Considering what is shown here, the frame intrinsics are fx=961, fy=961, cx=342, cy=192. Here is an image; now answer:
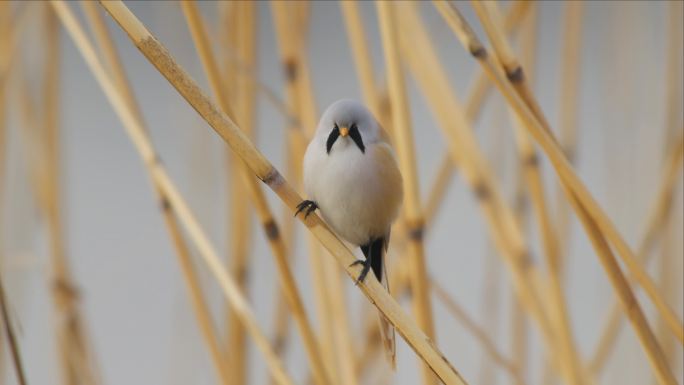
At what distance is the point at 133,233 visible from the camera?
3.12 m

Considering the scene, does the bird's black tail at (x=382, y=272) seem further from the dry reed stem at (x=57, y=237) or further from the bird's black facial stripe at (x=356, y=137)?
the dry reed stem at (x=57, y=237)

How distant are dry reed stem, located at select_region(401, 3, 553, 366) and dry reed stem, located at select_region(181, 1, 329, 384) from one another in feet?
1.00

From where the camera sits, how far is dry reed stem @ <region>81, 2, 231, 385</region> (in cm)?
119

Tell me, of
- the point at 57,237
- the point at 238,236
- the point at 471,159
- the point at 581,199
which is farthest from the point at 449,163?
the point at 57,237

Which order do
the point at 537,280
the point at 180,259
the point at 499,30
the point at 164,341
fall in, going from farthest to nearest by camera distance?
the point at 164,341 → the point at 537,280 → the point at 180,259 → the point at 499,30

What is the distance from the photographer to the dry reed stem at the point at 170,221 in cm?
119

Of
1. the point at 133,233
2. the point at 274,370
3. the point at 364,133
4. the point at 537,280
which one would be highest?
the point at 133,233

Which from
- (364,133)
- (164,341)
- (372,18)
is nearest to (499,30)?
(364,133)

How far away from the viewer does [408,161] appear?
1.04 meters

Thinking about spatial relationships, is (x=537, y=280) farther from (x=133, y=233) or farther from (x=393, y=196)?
(x=133, y=233)

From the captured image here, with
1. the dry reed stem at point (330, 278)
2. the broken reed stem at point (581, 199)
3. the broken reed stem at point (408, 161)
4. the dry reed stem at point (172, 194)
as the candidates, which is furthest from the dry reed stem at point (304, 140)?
the broken reed stem at point (581, 199)

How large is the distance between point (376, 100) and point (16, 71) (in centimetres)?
62

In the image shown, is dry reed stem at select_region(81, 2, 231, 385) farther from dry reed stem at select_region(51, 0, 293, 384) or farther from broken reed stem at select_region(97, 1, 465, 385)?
broken reed stem at select_region(97, 1, 465, 385)

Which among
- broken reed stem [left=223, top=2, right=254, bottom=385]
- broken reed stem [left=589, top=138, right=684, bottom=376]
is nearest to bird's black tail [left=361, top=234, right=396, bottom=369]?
broken reed stem [left=223, top=2, right=254, bottom=385]
